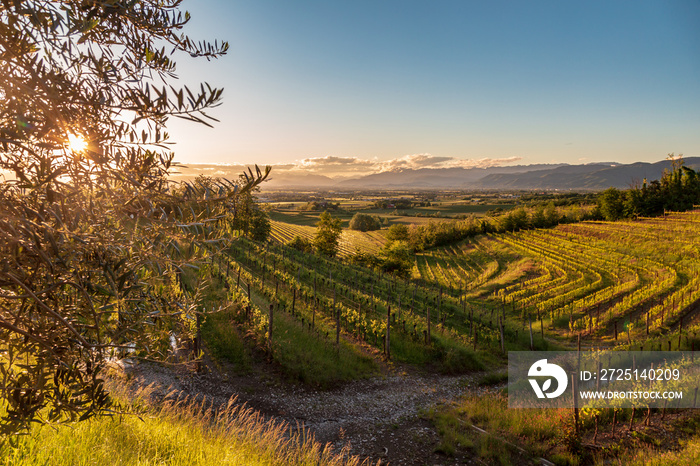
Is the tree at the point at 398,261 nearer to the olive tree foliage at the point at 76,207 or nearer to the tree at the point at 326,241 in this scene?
the tree at the point at 326,241

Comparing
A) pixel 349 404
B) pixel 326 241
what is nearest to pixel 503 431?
pixel 349 404

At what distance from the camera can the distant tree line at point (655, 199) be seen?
63.8 metres

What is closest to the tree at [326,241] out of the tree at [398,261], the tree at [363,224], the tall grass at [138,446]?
the tree at [398,261]

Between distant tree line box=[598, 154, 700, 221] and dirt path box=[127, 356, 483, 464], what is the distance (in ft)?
234

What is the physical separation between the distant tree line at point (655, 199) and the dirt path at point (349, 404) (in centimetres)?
7120

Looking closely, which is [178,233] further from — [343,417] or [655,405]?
[655,405]

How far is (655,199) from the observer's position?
213ft

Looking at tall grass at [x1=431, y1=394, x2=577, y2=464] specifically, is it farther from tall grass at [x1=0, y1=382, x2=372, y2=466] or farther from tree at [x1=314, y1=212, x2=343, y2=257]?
tree at [x1=314, y1=212, x2=343, y2=257]

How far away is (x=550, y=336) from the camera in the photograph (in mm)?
23312

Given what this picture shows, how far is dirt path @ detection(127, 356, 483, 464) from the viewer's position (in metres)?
9.87

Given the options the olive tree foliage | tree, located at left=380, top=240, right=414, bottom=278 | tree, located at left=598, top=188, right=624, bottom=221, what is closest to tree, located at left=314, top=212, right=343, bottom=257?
tree, located at left=380, top=240, right=414, bottom=278

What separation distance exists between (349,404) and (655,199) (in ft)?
272

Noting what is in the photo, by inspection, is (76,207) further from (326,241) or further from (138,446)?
(326,241)

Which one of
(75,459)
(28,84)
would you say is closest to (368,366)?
(75,459)
